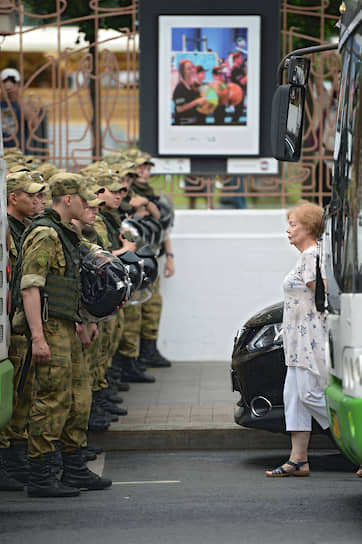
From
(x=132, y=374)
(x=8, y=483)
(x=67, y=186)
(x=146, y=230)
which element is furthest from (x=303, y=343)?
(x=132, y=374)

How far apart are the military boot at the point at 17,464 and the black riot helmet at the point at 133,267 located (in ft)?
5.47

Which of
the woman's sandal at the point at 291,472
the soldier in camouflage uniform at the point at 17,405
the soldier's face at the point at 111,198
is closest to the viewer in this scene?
the soldier in camouflage uniform at the point at 17,405

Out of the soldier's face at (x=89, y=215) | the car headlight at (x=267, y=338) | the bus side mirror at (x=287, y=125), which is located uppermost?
the bus side mirror at (x=287, y=125)

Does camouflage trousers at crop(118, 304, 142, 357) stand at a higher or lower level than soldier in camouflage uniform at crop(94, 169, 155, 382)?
lower

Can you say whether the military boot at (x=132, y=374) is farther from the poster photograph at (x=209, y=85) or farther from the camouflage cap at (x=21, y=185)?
the camouflage cap at (x=21, y=185)

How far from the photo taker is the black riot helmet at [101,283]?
787cm

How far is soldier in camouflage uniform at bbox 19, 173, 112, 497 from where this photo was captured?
7.57 meters

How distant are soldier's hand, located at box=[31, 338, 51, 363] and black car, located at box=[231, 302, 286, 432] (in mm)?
1672

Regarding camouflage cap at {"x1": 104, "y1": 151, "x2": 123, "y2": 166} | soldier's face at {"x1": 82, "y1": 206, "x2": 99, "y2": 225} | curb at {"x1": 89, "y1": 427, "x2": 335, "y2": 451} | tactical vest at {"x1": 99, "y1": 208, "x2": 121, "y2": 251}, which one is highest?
camouflage cap at {"x1": 104, "y1": 151, "x2": 123, "y2": 166}

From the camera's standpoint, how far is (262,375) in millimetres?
8555

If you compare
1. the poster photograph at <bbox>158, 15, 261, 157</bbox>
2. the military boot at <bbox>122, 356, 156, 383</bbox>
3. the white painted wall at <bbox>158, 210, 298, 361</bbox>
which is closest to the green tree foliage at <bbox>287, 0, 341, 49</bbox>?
the poster photograph at <bbox>158, 15, 261, 157</bbox>

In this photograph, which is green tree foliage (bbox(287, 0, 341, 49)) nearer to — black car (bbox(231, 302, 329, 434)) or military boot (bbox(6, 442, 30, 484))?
black car (bbox(231, 302, 329, 434))

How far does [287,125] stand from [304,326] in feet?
4.78

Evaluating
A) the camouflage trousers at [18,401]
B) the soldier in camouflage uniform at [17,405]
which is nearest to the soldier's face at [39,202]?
the soldier in camouflage uniform at [17,405]
